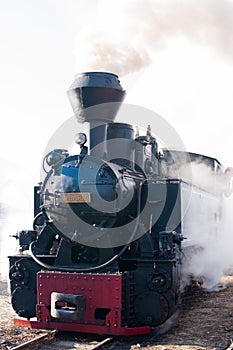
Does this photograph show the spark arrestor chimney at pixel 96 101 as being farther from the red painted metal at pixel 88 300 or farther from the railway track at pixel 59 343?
the railway track at pixel 59 343

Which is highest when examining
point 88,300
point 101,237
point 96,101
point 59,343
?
point 96,101

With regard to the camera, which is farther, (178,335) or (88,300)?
(178,335)

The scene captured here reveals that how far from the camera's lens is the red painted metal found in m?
6.23

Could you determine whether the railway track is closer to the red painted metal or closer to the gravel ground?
the gravel ground

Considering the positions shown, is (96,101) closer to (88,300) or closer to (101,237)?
(101,237)

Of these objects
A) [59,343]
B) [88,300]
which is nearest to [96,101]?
[88,300]

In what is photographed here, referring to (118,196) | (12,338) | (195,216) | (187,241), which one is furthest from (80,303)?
(195,216)

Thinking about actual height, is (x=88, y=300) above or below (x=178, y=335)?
above

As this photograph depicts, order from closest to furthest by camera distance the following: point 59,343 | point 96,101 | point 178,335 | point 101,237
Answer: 1. point 59,343
2. point 178,335
3. point 101,237
4. point 96,101

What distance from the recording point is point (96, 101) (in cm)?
732

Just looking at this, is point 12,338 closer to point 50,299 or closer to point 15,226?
point 50,299

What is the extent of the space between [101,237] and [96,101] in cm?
203

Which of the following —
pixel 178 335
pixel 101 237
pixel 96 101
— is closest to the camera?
pixel 178 335

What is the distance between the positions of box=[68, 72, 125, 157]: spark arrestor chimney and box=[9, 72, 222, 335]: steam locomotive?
0.01 m
